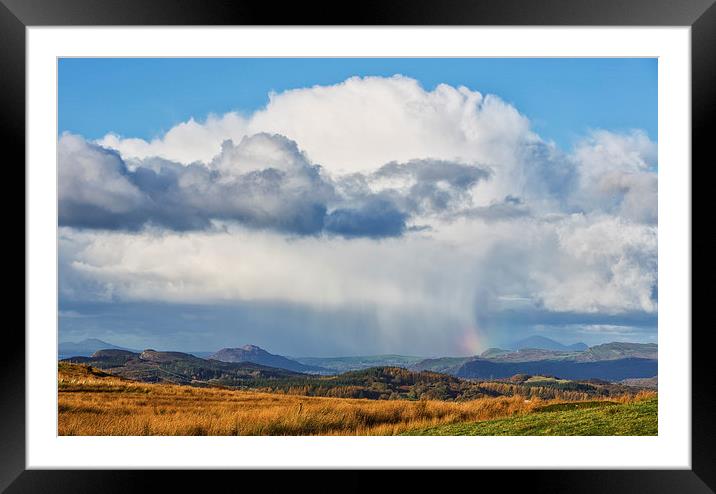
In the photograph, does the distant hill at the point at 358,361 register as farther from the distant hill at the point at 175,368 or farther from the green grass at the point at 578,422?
the green grass at the point at 578,422

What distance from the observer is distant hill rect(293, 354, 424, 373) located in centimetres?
917

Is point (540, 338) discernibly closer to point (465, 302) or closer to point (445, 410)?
point (465, 302)

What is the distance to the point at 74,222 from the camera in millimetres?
9086

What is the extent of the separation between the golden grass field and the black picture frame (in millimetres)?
2385

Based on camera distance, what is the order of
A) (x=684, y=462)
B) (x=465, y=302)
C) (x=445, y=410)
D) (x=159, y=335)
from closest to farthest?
(x=684, y=462), (x=445, y=410), (x=465, y=302), (x=159, y=335)

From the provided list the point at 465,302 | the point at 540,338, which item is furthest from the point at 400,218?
the point at 540,338

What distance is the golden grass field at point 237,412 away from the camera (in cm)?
607

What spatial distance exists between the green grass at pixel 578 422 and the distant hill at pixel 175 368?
4573 millimetres

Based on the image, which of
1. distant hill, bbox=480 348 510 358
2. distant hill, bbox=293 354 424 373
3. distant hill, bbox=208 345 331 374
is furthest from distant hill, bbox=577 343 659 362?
distant hill, bbox=208 345 331 374

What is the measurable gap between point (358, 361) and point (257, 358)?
1592 millimetres

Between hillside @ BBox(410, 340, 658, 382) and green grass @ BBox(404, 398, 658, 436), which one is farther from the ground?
green grass @ BBox(404, 398, 658, 436)

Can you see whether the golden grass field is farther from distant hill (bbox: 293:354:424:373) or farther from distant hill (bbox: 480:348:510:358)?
distant hill (bbox: 480:348:510:358)

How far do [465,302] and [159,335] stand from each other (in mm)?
4476

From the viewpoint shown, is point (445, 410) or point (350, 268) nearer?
point (445, 410)
